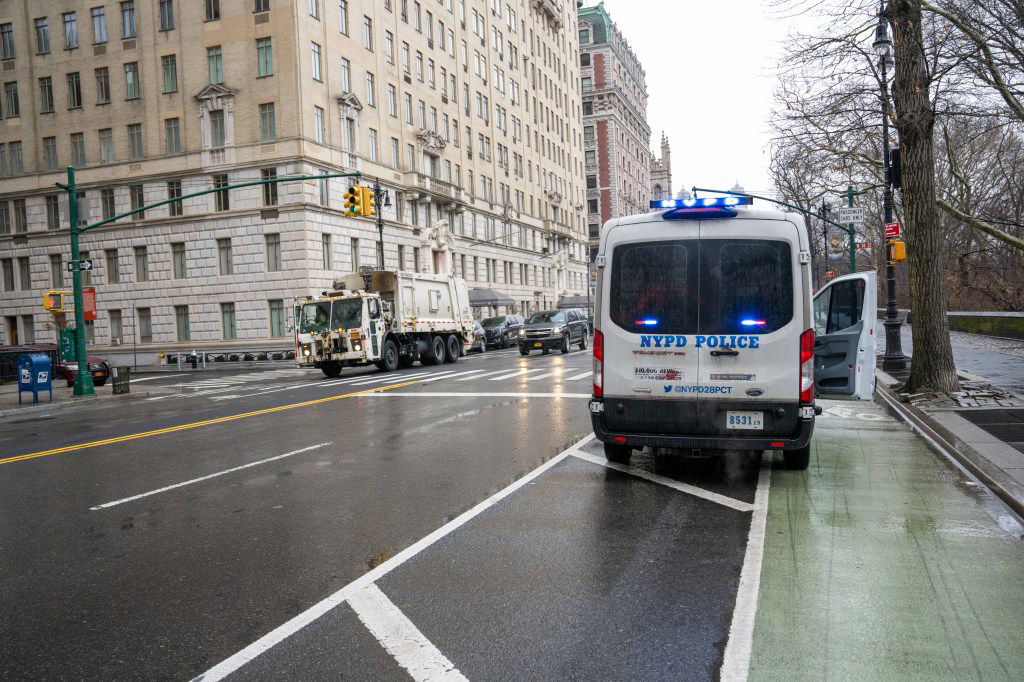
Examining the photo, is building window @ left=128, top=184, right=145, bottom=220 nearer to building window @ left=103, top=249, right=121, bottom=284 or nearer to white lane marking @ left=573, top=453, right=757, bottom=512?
building window @ left=103, top=249, right=121, bottom=284

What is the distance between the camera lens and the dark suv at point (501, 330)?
40.8 m

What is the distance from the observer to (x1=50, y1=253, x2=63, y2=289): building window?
44500mm

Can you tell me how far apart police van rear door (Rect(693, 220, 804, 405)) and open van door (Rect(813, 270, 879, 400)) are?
3.63 metres

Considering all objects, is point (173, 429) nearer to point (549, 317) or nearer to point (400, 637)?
point (400, 637)

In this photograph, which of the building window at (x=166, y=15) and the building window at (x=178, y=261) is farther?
the building window at (x=178, y=261)

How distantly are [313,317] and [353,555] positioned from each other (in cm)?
2022

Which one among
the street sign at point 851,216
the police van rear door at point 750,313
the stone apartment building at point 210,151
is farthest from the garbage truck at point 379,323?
the police van rear door at point 750,313

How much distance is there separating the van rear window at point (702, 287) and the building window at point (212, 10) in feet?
130

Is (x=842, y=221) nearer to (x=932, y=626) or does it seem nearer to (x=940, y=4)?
(x=940, y=4)

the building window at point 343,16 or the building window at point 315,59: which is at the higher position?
the building window at point 343,16

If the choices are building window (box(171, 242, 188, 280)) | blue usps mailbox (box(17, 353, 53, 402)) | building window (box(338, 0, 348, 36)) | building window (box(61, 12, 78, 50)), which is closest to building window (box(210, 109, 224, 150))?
building window (box(171, 242, 188, 280))

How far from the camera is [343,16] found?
4212 cm

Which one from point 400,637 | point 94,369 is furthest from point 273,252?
point 400,637

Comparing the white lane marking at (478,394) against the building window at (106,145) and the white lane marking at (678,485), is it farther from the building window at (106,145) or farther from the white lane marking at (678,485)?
the building window at (106,145)
